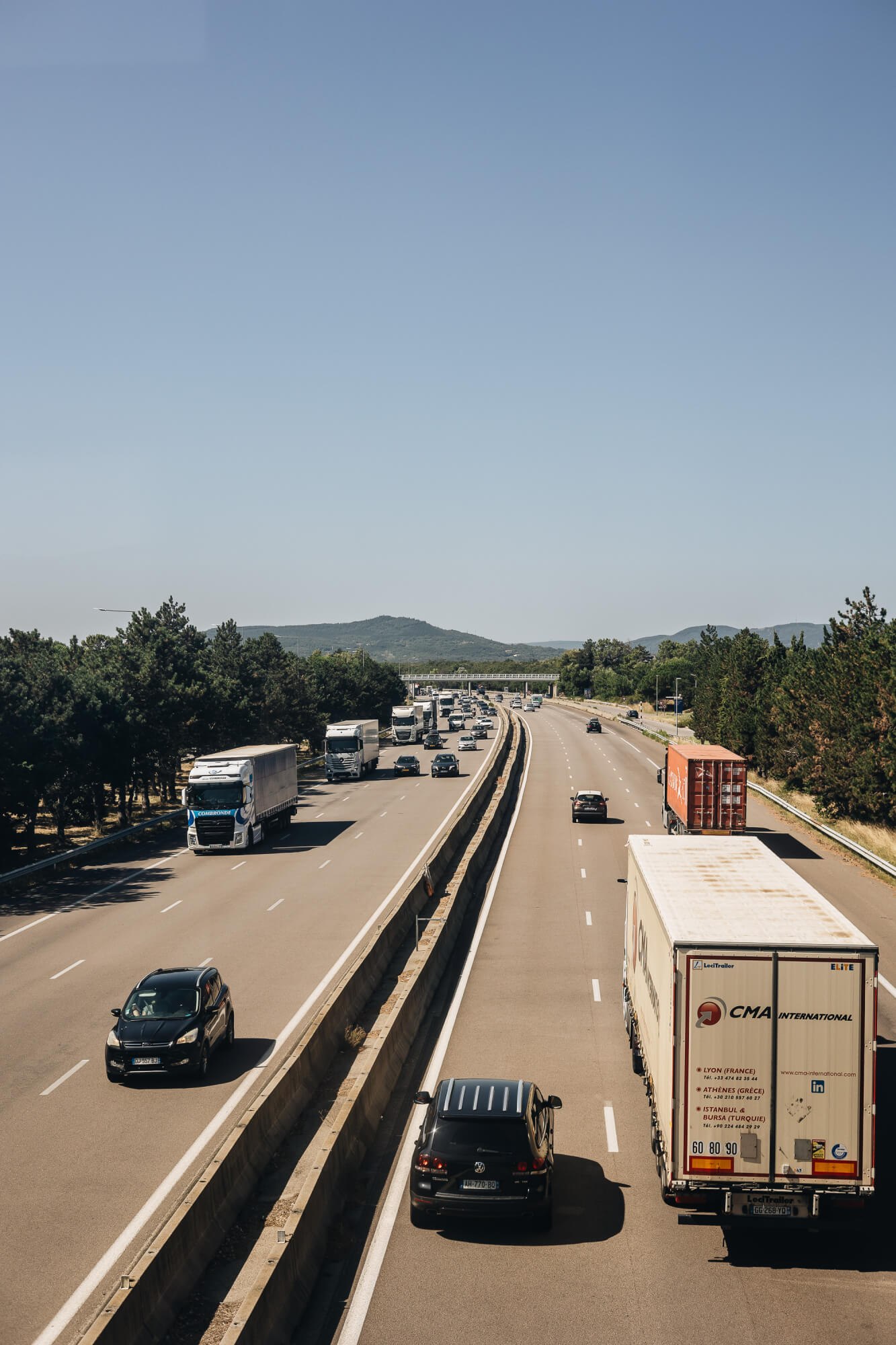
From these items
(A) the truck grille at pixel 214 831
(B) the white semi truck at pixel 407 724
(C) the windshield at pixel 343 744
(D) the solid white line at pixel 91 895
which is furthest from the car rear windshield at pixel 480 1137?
(B) the white semi truck at pixel 407 724

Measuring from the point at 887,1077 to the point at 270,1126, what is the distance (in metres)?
10.3

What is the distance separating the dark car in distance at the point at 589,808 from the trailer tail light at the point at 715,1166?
3766 cm

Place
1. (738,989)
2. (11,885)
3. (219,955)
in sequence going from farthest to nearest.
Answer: (11,885)
(219,955)
(738,989)

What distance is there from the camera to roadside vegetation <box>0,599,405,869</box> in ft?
140

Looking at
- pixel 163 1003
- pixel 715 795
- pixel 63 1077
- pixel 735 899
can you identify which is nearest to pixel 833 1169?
pixel 735 899

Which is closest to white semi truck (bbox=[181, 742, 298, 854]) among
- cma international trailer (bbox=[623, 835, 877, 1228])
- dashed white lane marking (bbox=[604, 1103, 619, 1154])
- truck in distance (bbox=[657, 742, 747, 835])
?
truck in distance (bbox=[657, 742, 747, 835])

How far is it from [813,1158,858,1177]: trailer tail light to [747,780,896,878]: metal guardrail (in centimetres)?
2528

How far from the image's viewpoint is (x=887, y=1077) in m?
17.9

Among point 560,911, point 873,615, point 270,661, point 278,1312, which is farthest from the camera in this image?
point 270,661

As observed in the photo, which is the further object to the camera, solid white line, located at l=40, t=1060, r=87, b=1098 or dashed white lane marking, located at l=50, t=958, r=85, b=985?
dashed white lane marking, located at l=50, t=958, r=85, b=985

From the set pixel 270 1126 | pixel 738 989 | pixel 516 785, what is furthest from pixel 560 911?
pixel 516 785

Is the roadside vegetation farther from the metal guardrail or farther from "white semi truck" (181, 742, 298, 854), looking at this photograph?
the metal guardrail

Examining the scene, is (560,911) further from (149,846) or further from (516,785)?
(516,785)

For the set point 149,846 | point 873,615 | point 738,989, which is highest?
point 873,615
